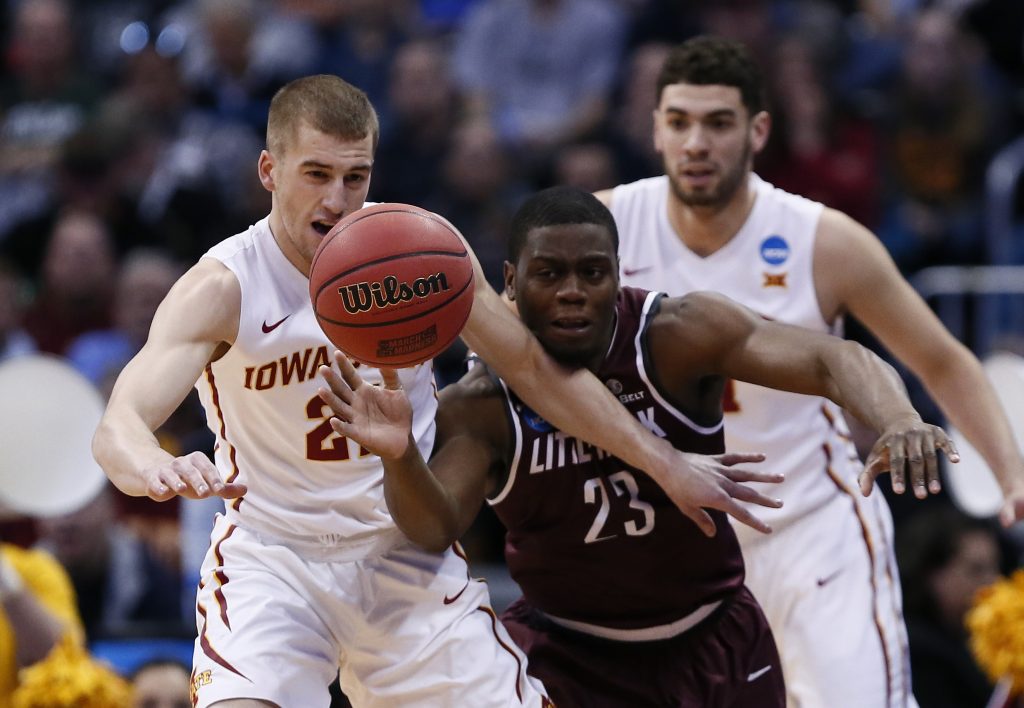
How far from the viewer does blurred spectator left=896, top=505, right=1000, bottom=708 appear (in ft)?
22.7

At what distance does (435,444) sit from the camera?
15.2 feet

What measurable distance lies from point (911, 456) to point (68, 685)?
131 inches

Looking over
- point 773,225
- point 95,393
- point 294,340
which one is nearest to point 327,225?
point 294,340

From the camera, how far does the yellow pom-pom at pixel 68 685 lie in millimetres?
5754

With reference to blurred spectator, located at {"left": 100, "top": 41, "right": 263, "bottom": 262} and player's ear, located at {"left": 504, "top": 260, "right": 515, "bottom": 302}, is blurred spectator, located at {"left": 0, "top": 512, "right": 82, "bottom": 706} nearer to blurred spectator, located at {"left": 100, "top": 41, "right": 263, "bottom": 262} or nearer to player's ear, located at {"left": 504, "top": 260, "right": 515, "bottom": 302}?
player's ear, located at {"left": 504, "top": 260, "right": 515, "bottom": 302}

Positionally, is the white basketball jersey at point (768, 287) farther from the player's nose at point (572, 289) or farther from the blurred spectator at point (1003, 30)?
the blurred spectator at point (1003, 30)

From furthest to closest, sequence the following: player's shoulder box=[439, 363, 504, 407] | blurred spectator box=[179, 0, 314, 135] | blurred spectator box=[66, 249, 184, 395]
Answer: blurred spectator box=[179, 0, 314, 135], blurred spectator box=[66, 249, 184, 395], player's shoulder box=[439, 363, 504, 407]

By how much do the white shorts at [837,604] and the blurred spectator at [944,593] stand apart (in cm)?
171

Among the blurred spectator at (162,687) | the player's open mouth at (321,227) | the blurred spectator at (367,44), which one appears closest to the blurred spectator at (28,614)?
the blurred spectator at (162,687)

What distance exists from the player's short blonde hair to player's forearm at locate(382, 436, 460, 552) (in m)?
0.88

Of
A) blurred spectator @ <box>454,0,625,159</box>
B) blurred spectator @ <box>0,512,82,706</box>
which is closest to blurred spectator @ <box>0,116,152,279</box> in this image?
blurred spectator @ <box>454,0,625,159</box>

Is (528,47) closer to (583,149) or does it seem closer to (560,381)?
(583,149)

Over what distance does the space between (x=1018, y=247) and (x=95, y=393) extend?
16.7 ft

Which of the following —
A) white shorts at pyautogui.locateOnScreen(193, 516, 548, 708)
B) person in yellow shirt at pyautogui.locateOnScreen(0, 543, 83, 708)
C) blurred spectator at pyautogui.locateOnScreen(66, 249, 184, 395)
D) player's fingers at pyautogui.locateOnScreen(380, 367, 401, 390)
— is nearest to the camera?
player's fingers at pyautogui.locateOnScreen(380, 367, 401, 390)
